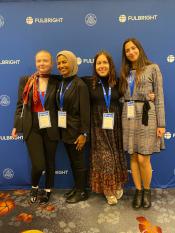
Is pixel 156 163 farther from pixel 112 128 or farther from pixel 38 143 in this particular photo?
pixel 38 143

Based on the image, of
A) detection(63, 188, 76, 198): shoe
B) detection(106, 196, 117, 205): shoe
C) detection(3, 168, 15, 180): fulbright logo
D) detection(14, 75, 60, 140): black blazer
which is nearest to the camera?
detection(14, 75, 60, 140): black blazer

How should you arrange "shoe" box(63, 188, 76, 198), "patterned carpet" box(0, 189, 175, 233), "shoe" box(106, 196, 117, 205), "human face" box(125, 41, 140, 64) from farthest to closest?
"shoe" box(63, 188, 76, 198) < "shoe" box(106, 196, 117, 205) < "human face" box(125, 41, 140, 64) < "patterned carpet" box(0, 189, 175, 233)

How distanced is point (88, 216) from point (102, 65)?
52.5 inches

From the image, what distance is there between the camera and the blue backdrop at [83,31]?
2.69 metres

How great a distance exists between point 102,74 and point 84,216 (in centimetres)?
126

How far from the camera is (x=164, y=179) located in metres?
2.97

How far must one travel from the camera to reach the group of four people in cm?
240

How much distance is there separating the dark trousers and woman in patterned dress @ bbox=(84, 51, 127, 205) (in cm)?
40

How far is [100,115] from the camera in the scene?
8.41ft

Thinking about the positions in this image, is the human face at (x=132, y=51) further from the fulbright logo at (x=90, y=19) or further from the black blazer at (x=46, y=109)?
the black blazer at (x=46, y=109)

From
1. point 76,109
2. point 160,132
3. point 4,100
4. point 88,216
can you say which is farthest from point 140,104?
point 4,100

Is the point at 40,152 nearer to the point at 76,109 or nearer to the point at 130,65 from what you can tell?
the point at 76,109

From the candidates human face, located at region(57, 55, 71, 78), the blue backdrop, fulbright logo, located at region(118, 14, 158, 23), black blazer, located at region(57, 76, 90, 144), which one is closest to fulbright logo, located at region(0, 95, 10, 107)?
the blue backdrop

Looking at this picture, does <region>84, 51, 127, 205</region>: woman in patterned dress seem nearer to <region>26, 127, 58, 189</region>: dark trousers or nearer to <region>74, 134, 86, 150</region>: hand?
<region>74, 134, 86, 150</region>: hand
